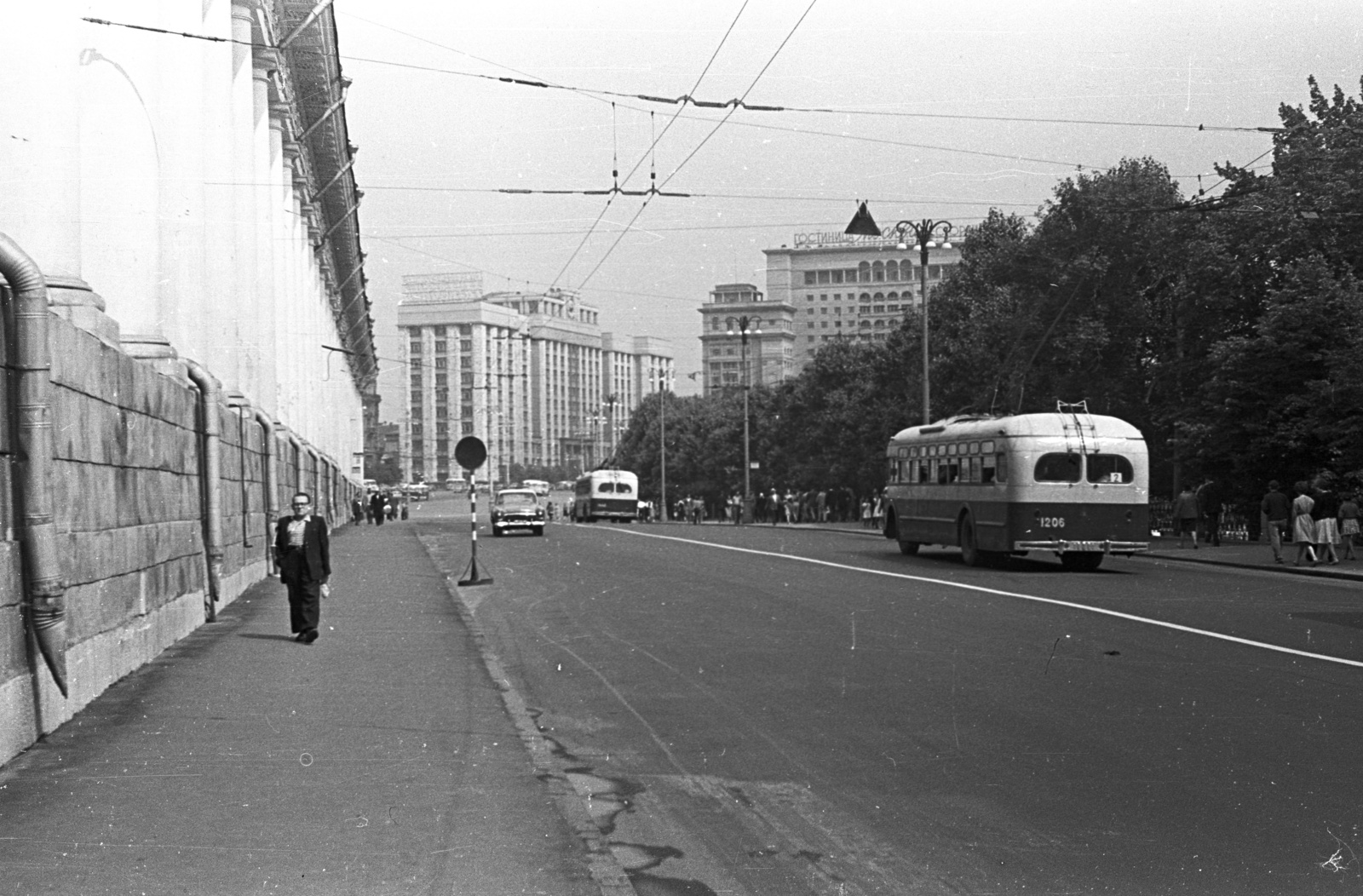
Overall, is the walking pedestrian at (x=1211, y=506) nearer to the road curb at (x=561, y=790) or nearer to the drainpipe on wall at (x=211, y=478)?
the drainpipe on wall at (x=211, y=478)

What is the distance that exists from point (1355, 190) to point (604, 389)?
10693 cm

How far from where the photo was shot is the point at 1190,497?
3750cm

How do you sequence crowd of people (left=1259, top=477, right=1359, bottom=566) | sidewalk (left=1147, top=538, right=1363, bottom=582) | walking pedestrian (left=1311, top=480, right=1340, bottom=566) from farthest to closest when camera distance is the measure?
walking pedestrian (left=1311, top=480, right=1340, bottom=566) → crowd of people (left=1259, top=477, right=1359, bottom=566) → sidewalk (left=1147, top=538, right=1363, bottom=582)

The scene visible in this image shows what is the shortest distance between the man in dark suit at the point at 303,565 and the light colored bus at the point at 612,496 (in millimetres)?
64877

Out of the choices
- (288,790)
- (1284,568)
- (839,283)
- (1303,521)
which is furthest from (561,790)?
(839,283)

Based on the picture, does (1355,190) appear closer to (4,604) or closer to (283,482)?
(283,482)

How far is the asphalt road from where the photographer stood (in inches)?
272

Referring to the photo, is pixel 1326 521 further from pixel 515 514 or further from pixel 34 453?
pixel 515 514

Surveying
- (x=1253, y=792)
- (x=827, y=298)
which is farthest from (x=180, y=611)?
(x=827, y=298)

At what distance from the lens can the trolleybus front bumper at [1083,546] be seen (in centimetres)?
2819

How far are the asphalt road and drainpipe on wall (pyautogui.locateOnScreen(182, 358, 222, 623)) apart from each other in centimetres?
312

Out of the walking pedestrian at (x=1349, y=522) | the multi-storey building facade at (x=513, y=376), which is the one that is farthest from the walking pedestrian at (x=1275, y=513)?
the multi-storey building facade at (x=513, y=376)

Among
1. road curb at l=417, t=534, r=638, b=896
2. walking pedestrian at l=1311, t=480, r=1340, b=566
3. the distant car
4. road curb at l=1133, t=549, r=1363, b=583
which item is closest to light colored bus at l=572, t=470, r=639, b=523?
the distant car

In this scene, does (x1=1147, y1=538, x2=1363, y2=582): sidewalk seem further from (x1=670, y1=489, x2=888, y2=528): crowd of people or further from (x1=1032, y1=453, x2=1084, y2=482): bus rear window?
(x1=670, y1=489, x2=888, y2=528): crowd of people
